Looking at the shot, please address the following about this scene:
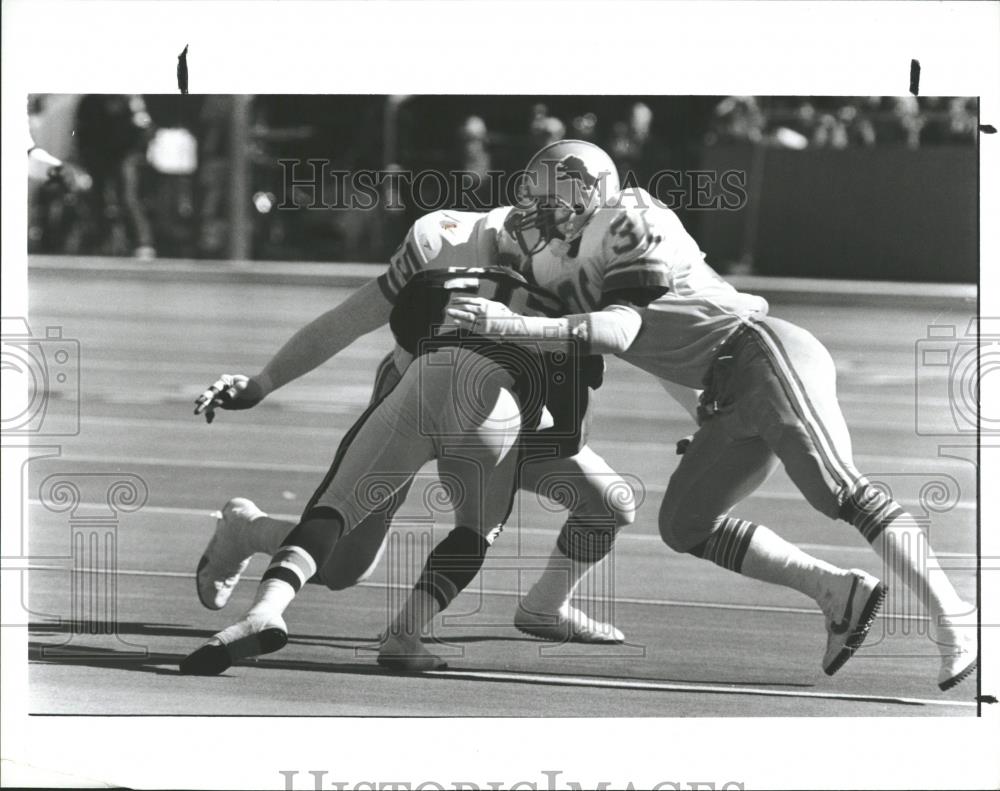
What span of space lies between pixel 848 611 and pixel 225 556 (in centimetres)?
211

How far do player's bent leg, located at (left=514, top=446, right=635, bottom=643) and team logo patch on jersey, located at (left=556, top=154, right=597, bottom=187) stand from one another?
3.02 feet

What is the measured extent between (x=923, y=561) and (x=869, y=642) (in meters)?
0.92

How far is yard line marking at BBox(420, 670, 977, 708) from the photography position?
19.0 feet

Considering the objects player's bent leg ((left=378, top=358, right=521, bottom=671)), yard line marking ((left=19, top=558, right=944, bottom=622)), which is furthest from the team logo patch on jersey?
yard line marking ((left=19, top=558, right=944, bottom=622))

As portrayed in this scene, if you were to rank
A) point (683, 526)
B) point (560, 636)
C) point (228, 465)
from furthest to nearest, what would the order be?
1. point (228, 465)
2. point (560, 636)
3. point (683, 526)

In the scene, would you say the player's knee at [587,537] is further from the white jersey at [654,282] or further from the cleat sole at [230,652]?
the cleat sole at [230,652]

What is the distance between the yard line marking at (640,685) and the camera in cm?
579

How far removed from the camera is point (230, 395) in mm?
5727

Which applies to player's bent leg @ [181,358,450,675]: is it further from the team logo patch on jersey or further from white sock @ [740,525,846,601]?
white sock @ [740,525,846,601]

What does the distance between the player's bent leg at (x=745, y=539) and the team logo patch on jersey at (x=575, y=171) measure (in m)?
0.87

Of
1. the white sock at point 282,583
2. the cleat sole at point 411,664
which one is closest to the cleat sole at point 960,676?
the cleat sole at point 411,664

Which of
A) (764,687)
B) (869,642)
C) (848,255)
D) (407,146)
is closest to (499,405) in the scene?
(764,687)

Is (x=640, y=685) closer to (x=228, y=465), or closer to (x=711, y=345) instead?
(x=711, y=345)

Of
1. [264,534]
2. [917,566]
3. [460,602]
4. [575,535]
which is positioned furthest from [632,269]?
[460,602]
